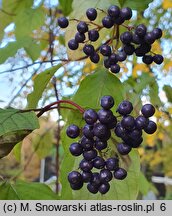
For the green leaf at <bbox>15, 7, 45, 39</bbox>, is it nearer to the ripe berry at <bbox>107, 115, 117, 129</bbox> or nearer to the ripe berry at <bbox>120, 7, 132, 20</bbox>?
the ripe berry at <bbox>120, 7, 132, 20</bbox>

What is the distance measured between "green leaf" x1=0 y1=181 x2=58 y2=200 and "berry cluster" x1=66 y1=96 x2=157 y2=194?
0.79 feet

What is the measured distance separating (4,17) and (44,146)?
0.71 m

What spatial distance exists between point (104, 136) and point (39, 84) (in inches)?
10.5

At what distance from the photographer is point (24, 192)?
927mm

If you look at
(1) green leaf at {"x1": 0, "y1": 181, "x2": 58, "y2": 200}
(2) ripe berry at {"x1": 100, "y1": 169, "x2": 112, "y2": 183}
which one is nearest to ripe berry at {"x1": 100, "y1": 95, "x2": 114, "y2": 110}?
(2) ripe berry at {"x1": 100, "y1": 169, "x2": 112, "y2": 183}

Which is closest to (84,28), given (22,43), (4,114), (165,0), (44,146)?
(4,114)

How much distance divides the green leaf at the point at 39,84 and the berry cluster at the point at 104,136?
7.8 inches

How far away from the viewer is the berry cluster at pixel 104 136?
0.67 metres

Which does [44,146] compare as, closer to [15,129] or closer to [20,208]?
[20,208]

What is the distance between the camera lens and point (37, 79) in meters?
0.87

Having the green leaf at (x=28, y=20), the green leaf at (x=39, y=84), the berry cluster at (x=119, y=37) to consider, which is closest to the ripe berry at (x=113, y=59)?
the berry cluster at (x=119, y=37)

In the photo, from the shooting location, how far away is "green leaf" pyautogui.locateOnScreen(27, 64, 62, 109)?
88 cm

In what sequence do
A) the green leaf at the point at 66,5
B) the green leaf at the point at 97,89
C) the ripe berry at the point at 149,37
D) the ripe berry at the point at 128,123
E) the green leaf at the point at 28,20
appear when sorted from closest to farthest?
the ripe berry at the point at 128,123, the ripe berry at the point at 149,37, the green leaf at the point at 97,89, the green leaf at the point at 66,5, the green leaf at the point at 28,20

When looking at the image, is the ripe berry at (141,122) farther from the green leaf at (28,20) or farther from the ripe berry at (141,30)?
the green leaf at (28,20)
